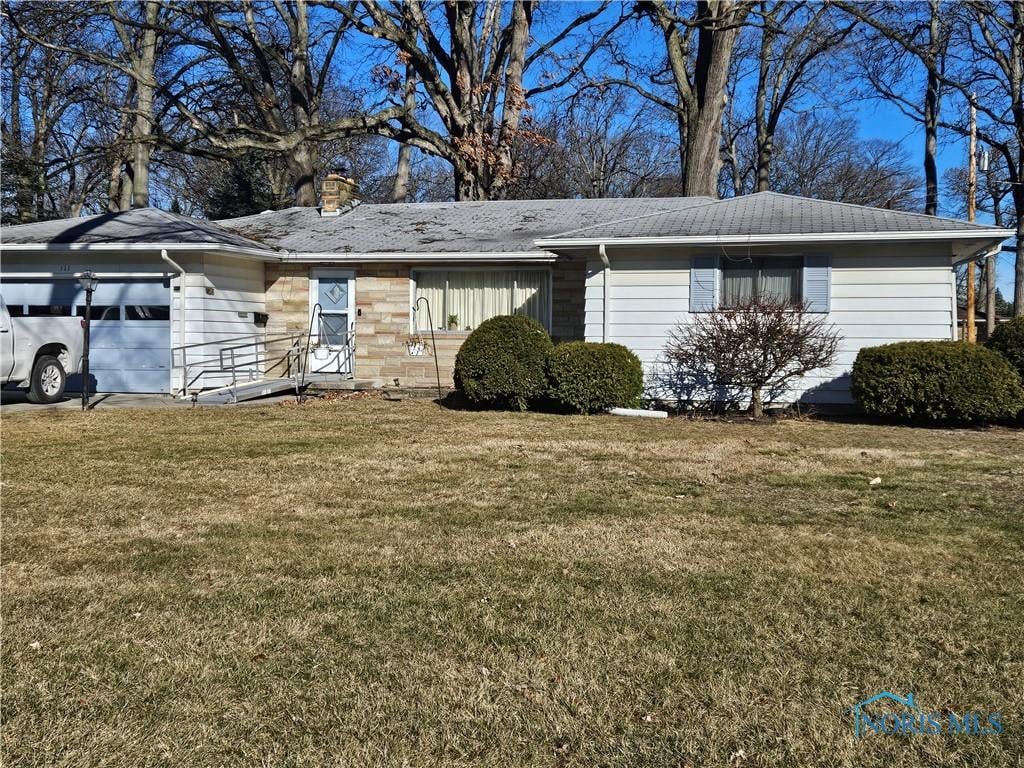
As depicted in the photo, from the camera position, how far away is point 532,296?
14.0 m

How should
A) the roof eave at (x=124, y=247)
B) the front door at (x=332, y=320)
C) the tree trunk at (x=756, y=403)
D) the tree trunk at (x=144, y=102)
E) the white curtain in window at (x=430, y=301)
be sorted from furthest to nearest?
1. the tree trunk at (x=144, y=102)
2. the front door at (x=332, y=320)
3. the white curtain in window at (x=430, y=301)
4. the roof eave at (x=124, y=247)
5. the tree trunk at (x=756, y=403)

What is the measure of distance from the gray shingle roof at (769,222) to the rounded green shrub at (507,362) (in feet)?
5.97

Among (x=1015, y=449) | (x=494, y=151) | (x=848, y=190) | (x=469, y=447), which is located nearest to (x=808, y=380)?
(x=1015, y=449)

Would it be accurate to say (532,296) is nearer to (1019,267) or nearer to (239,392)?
(239,392)

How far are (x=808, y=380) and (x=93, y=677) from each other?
1078 cm

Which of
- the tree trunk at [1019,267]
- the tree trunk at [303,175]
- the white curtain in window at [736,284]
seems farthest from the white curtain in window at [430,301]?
the tree trunk at [1019,267]

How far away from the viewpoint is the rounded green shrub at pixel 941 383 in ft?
32.1

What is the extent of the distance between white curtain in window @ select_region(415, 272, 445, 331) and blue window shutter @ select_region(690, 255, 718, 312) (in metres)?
4.80

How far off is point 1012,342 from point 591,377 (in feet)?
18.2

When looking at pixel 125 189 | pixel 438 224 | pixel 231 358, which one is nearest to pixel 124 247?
pixel 231 358

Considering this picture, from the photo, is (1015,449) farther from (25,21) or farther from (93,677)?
(25,21)

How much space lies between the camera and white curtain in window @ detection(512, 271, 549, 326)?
14.0 m

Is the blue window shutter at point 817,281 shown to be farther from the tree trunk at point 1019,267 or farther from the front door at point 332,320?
the tree trunk at point 1019,267

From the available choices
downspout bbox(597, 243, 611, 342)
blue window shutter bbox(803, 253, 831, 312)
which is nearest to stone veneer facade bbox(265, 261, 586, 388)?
downspout bbox(597, 243, 611, 342)
